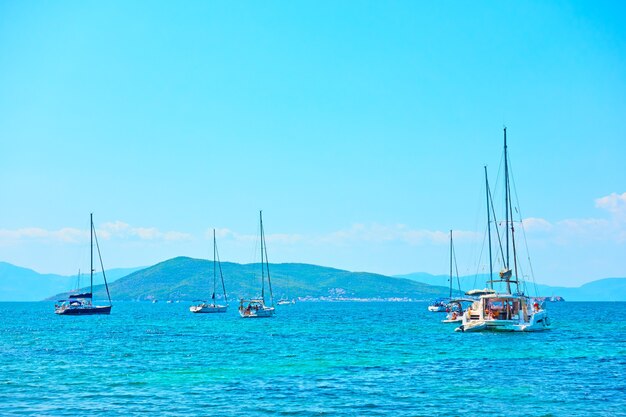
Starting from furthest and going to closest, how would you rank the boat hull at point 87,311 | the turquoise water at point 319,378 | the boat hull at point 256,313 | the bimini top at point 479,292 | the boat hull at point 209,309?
the boat hull at point 209,309 → the boat hull at point 87,311 → the boat hull at point 256,313 → the bimini top at point 479,292 → the turquoise water at point 319,378

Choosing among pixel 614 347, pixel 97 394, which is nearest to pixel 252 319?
pixel 614 347

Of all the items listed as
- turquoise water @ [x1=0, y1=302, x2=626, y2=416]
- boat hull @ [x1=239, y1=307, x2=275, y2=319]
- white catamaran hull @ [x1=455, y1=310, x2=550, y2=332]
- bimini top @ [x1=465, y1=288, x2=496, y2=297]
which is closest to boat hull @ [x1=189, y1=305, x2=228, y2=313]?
boat hull @ [x1=239, y1=307, x2=275, y2=319]

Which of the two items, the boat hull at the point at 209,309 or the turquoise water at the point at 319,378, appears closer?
the turquoise water at the point at 319,378

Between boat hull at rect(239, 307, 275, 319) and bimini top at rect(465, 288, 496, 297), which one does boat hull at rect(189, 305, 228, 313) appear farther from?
bimini top at rect(465, 288, 496, 297)

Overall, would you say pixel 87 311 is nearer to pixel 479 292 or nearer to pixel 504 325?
pixel 479 292

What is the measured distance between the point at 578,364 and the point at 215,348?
30.6 m

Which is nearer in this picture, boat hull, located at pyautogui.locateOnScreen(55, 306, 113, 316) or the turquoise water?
the turquoise water

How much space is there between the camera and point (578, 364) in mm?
48500

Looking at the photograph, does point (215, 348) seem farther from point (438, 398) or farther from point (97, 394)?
point (438, 398)

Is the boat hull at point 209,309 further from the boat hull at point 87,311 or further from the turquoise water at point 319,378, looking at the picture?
the turquoise water at point 319,378

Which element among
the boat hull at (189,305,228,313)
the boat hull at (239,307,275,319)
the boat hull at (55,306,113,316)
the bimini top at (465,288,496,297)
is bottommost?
the boat hull at (189,305,228,313)

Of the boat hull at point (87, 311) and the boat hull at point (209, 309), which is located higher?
the boat hull at point (87, 311)

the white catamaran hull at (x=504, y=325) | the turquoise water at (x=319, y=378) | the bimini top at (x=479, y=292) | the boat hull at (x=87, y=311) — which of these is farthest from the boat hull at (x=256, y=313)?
the turquoise water at (x=319, y=378)

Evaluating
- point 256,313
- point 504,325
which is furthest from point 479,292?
point 256,313
